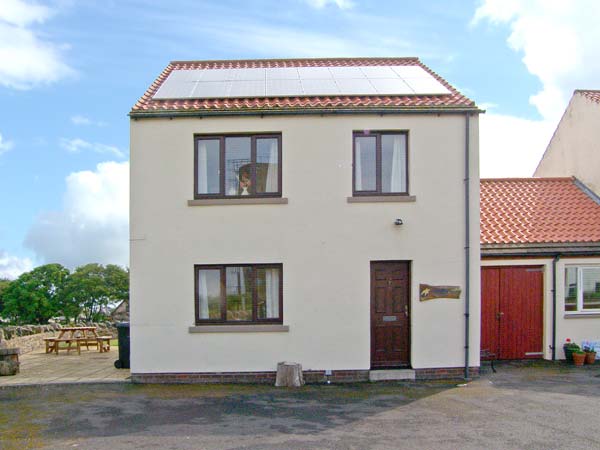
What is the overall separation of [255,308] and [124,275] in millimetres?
32332

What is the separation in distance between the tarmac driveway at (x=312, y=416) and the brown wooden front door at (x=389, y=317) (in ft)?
2.52

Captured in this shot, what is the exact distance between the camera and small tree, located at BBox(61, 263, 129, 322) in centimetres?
3931

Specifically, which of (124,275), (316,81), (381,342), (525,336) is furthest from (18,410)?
(124,275)

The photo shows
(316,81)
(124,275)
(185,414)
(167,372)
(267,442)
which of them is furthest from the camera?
(124,275)

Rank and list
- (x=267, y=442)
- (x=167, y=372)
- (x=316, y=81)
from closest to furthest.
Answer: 1. (x=267, y=442)
2. (x=167, y=372)
3. (x=316, y=81)

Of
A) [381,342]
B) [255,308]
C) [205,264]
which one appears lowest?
[381,342]

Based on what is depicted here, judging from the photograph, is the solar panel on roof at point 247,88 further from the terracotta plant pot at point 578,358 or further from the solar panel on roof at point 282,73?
the terracotta plant pot at point 578,358

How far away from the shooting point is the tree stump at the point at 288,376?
35.7ft

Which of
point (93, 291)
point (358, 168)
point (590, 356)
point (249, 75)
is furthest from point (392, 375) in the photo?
point (93, 291)

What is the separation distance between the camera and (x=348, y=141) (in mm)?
11570

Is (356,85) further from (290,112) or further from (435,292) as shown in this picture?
(435,292)

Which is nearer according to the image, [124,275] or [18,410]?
[18,410]

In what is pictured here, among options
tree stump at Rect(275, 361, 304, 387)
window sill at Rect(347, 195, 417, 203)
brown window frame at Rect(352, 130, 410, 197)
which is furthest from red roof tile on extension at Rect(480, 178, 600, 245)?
tree stump at Rect(275, 361, 304, 387)

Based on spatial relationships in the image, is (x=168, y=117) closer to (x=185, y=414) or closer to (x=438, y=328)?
(x=185, y=414)
